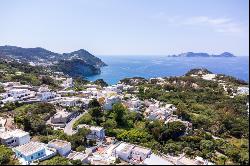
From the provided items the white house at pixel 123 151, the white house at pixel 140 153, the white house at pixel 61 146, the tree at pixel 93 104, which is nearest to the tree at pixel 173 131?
the white house at pixel 123 151

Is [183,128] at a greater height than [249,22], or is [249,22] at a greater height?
[249,22]

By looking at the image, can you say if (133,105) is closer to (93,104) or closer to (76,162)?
(93,104)

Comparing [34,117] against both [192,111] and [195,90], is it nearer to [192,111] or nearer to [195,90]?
[192,111]

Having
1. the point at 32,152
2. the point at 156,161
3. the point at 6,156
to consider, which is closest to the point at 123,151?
the point at 156,161

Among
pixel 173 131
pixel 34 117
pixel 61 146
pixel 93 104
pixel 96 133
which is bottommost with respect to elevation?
pixel 173 131

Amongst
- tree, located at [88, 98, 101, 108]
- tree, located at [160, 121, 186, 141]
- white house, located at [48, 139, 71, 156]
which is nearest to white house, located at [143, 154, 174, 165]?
white house, located at [48, 139, 71, 156]

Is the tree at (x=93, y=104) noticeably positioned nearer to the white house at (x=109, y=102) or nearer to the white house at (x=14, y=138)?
the white house at (x=109, y=102)

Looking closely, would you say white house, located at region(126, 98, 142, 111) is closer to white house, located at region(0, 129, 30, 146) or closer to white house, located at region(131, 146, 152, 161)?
white house, located at region(131, 146, 152, 161)

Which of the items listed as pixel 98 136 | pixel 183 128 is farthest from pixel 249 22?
pixel 98 136
